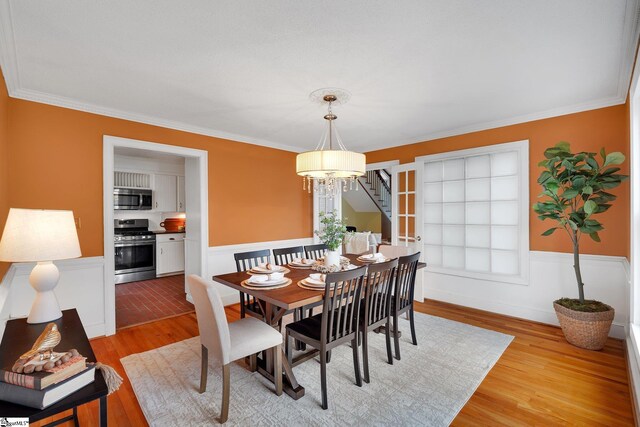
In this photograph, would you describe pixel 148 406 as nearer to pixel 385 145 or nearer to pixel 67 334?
pixel 67 334

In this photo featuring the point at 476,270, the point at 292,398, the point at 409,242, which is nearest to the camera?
the point at 292,398

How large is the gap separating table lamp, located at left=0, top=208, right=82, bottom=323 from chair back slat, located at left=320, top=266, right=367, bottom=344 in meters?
1.57

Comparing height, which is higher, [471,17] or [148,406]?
[471,17]

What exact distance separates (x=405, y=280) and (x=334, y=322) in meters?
0.97

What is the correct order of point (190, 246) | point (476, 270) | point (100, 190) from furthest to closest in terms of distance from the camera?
point (190, 246) < point (476, 270) < point (100, 190)

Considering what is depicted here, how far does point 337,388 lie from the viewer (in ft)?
7.47

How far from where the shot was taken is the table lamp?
1600mm

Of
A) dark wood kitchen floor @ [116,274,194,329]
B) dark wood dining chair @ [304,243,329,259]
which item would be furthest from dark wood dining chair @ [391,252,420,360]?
dark wood kitchen floor @ [116,274,194,329]

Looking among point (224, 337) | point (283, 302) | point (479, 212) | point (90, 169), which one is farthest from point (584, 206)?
point (90, 169)

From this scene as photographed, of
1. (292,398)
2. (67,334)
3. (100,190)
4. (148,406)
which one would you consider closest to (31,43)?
(100,190)

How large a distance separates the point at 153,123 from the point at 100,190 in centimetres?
99

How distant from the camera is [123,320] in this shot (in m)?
3.69

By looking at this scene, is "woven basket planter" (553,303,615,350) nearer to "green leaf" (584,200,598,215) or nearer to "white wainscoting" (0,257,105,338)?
"green leaf" (584,200,598,215)

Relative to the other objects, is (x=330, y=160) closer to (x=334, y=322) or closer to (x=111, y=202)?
(x=334, y=322)
